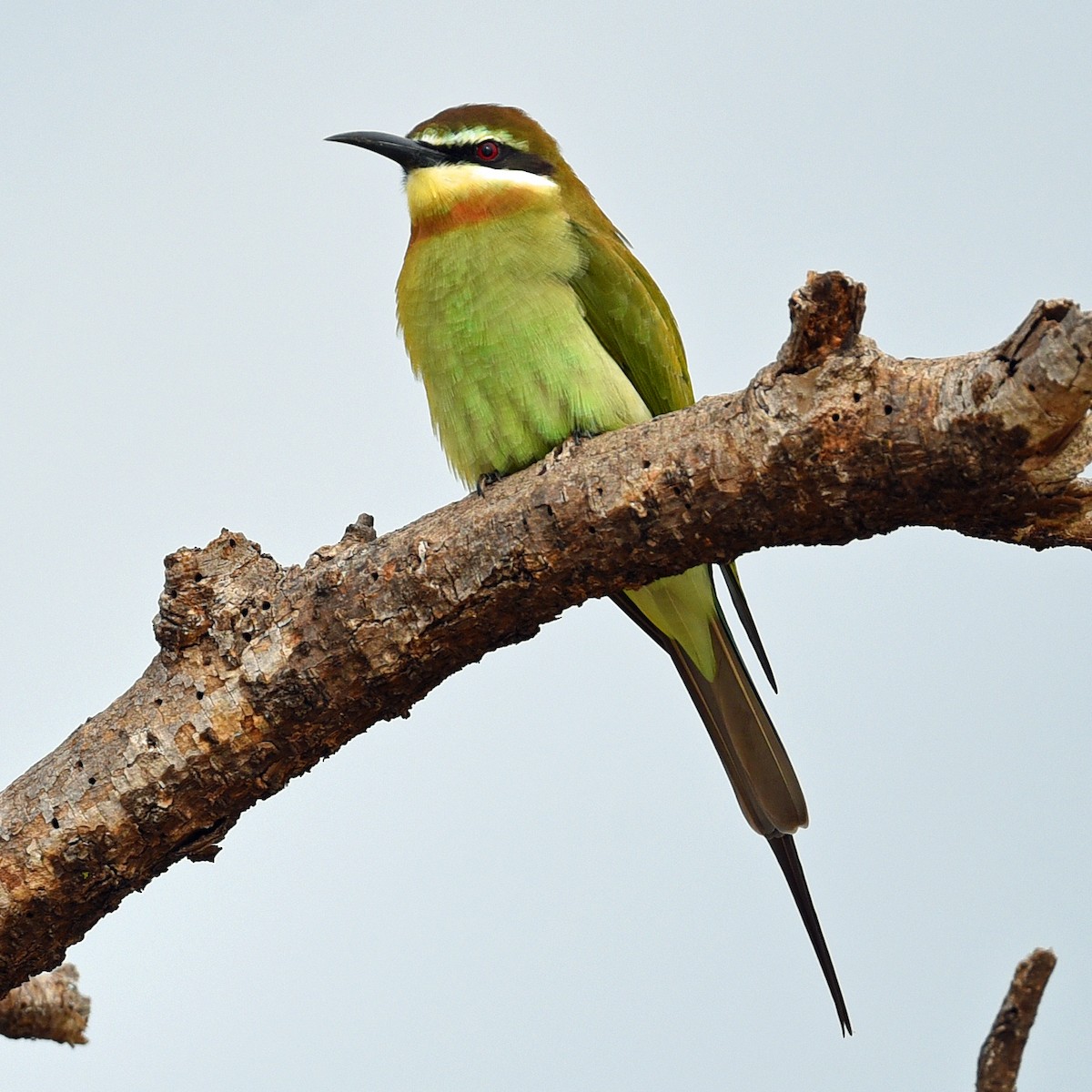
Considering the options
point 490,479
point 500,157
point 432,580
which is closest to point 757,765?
point 490,479

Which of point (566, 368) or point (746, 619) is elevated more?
point (566, 368)

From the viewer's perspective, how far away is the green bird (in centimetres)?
344

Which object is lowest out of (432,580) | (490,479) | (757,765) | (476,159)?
(757,765)

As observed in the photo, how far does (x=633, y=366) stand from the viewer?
3.76 metres

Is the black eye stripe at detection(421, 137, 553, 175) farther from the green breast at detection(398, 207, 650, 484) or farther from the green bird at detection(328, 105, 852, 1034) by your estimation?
the green breast at detection(398, 207, 650, 484)

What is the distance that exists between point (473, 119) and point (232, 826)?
8.65ft

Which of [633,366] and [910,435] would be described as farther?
[633,366]

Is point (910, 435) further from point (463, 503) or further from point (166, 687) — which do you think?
point (166, 687)

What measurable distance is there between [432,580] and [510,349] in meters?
1.29

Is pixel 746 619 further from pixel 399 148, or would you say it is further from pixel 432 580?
pixel 399 148

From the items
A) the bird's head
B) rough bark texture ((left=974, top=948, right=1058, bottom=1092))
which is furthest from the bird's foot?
rough bark texture ((left=974, top=948, right=1058, bottom=1092))

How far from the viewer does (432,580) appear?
99.0 inches

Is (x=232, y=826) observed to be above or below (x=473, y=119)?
below

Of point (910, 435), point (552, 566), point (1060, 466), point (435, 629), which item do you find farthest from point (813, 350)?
point (435, 629)
